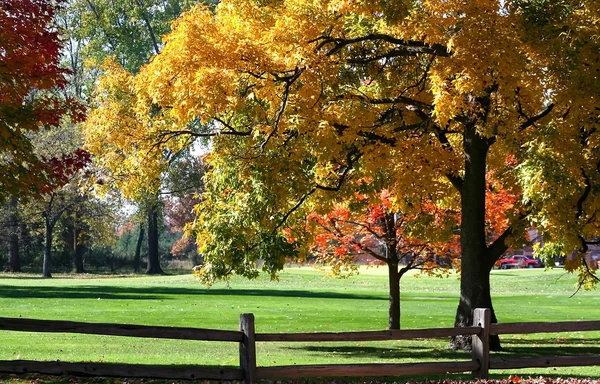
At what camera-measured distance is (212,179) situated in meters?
23.7

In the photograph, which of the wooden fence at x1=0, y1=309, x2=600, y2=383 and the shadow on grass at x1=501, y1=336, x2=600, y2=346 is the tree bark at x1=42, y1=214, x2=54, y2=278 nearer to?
the shadow on grass at x1=501, y1=336, x2=600, y2=346

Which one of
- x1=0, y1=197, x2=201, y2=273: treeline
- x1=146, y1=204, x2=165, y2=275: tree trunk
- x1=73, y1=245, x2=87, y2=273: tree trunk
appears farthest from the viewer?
x1=146, y1=204, x2=165, y2=275: tree trunk

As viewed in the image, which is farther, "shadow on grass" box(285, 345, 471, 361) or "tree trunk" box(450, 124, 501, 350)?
"shadow on grass" box(285, 345, 471, 361)

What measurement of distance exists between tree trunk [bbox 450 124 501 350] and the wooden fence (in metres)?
7.50

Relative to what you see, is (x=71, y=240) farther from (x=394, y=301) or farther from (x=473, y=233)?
(x=473, y=233)

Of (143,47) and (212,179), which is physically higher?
(143,47)

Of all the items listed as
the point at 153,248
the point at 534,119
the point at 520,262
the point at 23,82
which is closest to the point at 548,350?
the point at 534,119

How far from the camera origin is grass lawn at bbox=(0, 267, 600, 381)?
22984mm

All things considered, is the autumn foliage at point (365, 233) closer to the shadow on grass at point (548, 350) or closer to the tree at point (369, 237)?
the tree at point (369, 237)

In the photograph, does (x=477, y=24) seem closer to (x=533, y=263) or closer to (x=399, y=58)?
(x=399, y=58)

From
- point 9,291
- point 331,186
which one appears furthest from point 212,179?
point 9,291

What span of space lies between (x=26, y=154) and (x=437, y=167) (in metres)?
10.5

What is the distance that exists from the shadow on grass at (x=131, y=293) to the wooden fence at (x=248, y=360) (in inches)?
1177

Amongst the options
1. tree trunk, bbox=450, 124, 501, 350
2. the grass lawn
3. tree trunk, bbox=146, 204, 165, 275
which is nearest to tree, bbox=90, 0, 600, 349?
tree trunk, bbox=450, 124, 501, 350
